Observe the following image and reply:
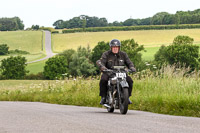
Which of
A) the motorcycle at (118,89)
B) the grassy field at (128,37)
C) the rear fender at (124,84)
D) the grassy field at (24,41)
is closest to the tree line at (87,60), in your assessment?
the grassy field at (128,37)

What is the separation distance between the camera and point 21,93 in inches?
808

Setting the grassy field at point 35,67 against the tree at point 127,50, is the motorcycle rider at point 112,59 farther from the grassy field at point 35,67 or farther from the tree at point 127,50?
the grassy field at point 35,67

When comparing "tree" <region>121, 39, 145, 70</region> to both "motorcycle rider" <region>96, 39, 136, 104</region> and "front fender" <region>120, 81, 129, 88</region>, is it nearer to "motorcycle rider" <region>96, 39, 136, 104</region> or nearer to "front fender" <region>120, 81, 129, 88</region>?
"motorcycle rider" <region>96, 39, 136, 104</region>

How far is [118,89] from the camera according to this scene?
31.5 feet

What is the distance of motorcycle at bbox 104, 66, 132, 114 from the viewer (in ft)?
30.5

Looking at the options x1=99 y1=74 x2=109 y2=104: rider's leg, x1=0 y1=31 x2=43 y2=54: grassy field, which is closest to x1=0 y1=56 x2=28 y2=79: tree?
x1=0 y1=31 x2=43 y2=54: grassy field

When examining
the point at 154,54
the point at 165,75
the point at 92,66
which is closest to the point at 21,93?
the point at 165,75

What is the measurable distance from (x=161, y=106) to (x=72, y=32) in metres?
154

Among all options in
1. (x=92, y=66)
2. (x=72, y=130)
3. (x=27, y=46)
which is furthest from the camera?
(x=27, y=46)

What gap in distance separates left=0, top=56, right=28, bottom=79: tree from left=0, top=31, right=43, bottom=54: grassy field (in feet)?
61.4

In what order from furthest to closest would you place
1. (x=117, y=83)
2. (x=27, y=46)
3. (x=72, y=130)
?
1. (x=27, y=46)
2. (x=117, y=83)
3. (x=72, y=130)

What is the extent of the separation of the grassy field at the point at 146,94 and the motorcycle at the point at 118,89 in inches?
40.5

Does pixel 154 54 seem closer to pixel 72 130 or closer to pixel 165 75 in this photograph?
pixel 165 75

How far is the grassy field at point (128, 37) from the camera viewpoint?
127 m
